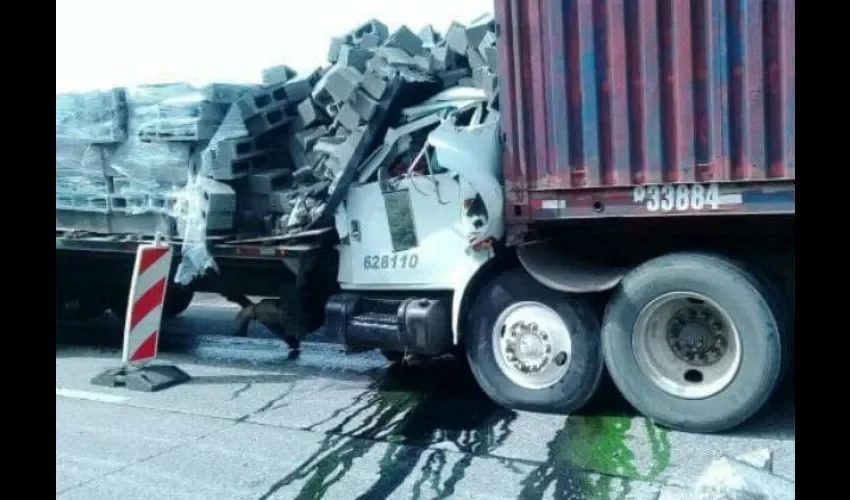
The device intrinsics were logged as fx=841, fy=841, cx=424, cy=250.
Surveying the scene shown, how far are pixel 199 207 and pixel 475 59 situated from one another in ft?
8.36

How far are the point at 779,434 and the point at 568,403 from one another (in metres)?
1.28

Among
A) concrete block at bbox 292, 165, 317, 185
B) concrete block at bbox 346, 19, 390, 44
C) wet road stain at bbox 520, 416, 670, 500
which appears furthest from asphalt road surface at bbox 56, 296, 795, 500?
concrete block at bbox 346, 19, 390, 44

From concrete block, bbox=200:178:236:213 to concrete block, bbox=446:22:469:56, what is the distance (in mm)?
2129

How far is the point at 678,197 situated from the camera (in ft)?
16.3

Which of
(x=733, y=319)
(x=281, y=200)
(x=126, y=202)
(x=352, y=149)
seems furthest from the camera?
(x=126, y=202)

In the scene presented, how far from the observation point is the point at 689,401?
199 inches

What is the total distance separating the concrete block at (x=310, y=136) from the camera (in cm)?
678

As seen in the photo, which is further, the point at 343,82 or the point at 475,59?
the point at 475,59

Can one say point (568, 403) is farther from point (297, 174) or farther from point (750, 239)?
point (297, 174)

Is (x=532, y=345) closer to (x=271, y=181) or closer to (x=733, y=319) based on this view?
(x=733, y=319)

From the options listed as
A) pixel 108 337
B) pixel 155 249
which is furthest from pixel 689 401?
pixel 108 337

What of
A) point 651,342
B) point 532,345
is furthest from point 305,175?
point 651,342
